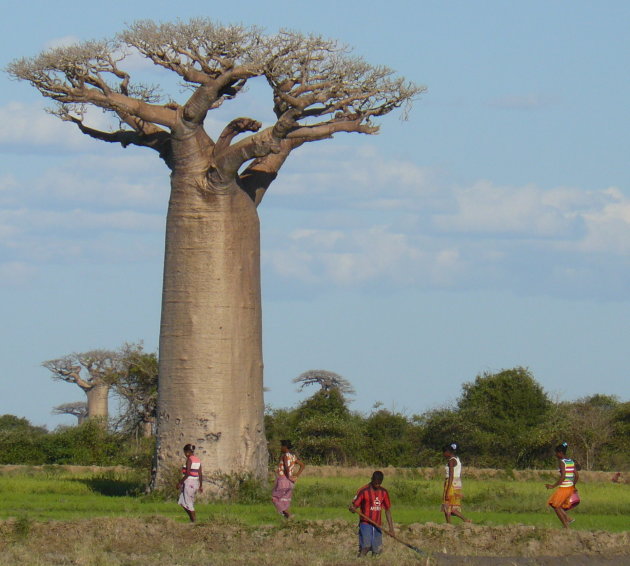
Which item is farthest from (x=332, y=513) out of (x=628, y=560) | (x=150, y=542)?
(x=628, y=560)

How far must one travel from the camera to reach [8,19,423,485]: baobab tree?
695 inches

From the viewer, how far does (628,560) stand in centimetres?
1231

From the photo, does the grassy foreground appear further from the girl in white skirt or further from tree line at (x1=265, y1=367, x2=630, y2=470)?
tree line at (x1=265, y1=367, x2=630, y2=470)

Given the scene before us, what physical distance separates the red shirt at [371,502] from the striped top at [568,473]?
3.07 meters

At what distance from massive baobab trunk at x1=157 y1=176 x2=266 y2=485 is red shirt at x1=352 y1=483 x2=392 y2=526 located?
19.8 ft

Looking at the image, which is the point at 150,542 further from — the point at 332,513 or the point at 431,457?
the point at 431,457

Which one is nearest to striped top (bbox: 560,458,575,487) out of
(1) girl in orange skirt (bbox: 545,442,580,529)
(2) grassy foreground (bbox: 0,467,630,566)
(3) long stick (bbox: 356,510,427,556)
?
(1) girl in orange skirt (bbox: 545,442,580,529)

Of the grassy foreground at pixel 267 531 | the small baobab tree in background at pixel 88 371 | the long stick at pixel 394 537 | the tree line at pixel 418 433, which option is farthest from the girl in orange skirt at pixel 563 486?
the small baobab tree in background at pixel 88 371

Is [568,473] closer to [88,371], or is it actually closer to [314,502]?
[314,502]

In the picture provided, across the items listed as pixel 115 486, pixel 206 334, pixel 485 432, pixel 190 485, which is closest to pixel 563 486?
pixel 190 485

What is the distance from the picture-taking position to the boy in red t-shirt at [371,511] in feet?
38.9

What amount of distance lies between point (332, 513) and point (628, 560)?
15.1 feet

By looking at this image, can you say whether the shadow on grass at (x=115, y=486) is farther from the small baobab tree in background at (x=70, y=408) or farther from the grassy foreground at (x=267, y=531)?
the small baobab tree in background at (x=70, y=408)

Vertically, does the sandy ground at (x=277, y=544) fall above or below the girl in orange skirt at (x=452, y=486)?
below
